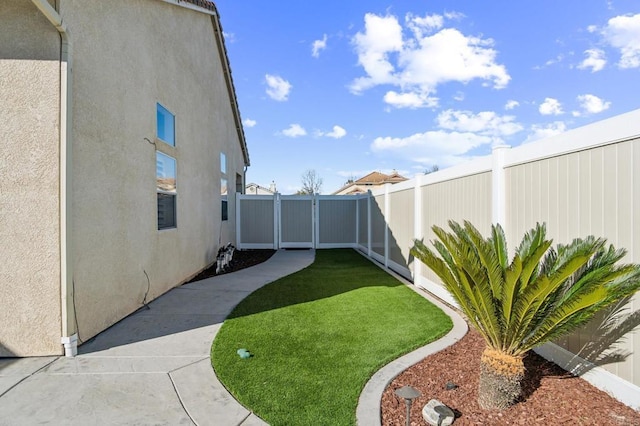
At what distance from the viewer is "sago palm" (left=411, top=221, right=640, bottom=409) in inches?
106

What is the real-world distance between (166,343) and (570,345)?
204 inches

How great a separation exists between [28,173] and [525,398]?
621 centimetres

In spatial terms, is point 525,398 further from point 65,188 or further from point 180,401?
point 65,188

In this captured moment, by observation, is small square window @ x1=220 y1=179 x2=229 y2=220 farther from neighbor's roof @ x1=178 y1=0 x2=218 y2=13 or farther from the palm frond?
the palm frond

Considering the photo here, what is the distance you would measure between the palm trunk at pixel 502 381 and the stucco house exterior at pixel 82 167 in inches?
194

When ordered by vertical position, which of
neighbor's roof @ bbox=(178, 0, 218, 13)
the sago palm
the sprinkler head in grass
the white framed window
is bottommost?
the sprinkler head in grass

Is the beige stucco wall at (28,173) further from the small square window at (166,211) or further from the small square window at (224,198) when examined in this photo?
the small square window at (224,198)

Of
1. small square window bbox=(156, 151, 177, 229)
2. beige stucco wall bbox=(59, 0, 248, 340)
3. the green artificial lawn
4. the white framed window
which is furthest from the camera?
the white framed window

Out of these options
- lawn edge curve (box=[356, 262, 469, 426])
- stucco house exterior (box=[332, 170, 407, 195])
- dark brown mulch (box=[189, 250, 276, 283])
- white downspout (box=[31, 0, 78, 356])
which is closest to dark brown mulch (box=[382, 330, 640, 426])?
lawn edge curve (box=[356, 262, 469, 426])

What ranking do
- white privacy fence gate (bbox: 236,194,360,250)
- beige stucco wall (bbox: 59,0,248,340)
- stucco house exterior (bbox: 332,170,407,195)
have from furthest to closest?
stucco house exterior (bbox: 332,170,407,195) < white privacy fence gate (bbox: 236,194,360,250) < beige stucco wall (bbox: 59,0,248,340)

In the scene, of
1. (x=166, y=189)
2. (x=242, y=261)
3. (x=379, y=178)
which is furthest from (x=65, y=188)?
(x=379, y=178)

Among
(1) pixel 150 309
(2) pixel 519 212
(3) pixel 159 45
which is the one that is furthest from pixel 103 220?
(2) pixel 519 212

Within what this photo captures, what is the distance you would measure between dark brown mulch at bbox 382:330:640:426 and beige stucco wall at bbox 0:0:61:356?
437cm

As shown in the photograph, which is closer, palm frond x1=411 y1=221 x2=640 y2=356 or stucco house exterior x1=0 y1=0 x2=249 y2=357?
palm frond x1=411 y1=221 x2=640 y2=356
